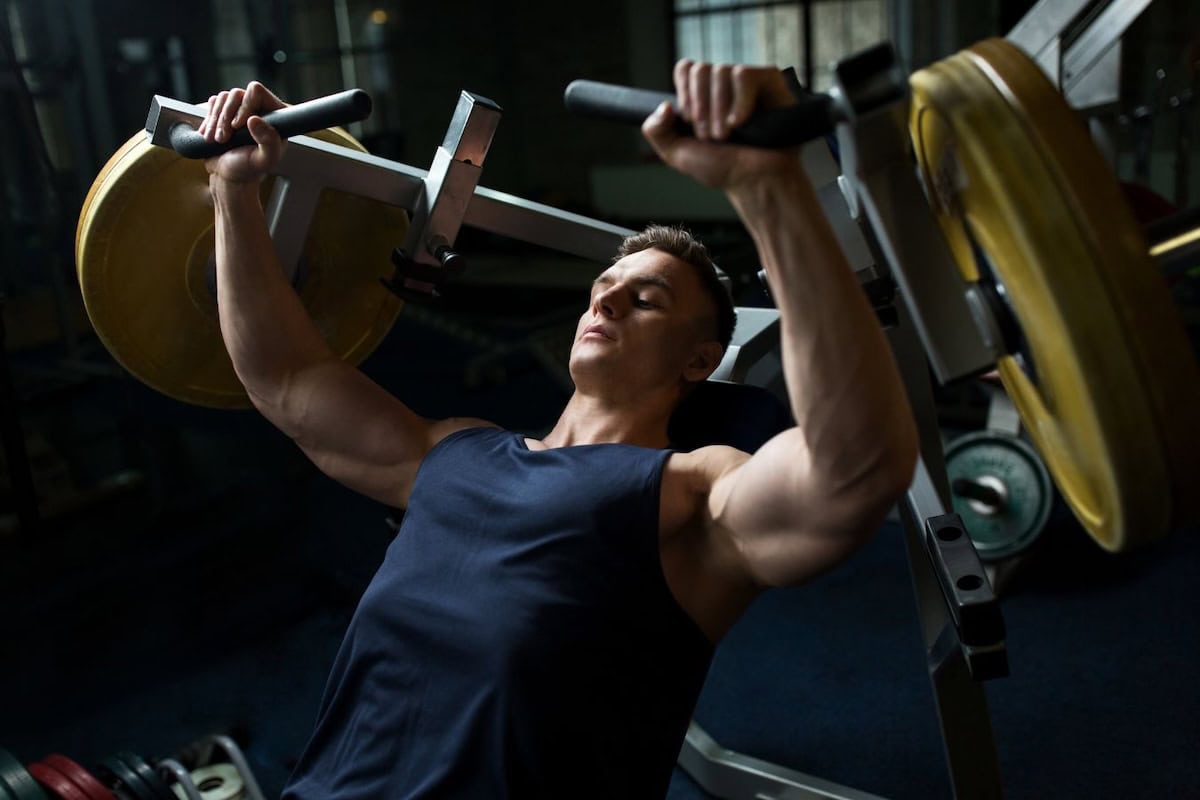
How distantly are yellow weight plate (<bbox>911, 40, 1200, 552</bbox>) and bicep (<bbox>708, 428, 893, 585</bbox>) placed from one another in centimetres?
19

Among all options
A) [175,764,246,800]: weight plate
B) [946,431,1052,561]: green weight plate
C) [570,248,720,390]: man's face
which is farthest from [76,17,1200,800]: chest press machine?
[946,431,1052,561]: green weight plate

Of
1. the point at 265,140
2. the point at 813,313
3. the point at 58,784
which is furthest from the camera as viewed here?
the point at 58,784

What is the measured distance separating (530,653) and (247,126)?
0.73 meters

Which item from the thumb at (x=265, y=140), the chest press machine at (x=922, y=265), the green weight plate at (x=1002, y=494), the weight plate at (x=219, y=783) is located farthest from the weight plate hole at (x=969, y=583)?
the green weight plate at (x=1002, y=494)

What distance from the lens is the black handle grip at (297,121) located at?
3.84 ft

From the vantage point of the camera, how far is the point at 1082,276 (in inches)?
32.4

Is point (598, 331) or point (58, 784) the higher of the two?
point (598, 331)

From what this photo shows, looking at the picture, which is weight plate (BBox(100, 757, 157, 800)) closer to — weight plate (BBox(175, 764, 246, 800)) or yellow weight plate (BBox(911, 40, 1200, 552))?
weight plate (BBox(175, 764, 246, 800))

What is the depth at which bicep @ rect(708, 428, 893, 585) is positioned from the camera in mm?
975

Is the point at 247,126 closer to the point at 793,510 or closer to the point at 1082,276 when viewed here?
the point at 793,510

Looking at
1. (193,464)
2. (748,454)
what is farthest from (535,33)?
(748,454)

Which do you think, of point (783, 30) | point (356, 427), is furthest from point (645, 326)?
point (783, 30)

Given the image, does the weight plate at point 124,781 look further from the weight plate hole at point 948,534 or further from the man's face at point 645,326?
the weight plate hole at point 948,534

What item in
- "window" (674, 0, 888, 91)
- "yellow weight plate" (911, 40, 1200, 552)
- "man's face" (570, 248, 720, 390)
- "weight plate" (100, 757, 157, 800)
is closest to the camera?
"yellow weight plate" (911, 40, 1200, 552)
